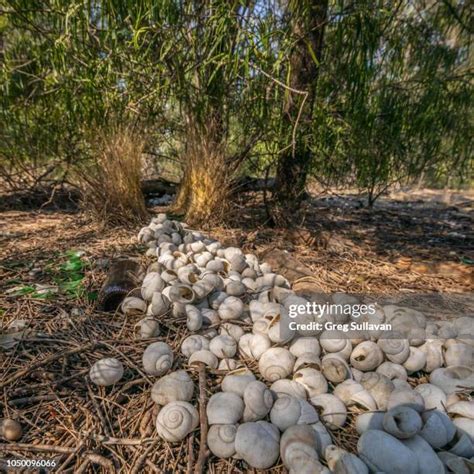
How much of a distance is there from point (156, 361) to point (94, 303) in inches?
21.0

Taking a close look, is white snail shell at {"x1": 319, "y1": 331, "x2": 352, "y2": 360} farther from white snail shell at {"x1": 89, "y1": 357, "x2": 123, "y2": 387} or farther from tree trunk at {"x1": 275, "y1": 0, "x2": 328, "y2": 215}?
tree trunk at {"x1": 275, "y1": 0, "x2": 328, "y2": 215}

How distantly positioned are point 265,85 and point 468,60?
79.9 inches

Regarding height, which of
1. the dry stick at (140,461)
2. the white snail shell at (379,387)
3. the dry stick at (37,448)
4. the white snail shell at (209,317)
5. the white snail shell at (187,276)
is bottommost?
the dry stick at (140,461)

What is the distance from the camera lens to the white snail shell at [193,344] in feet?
4.23

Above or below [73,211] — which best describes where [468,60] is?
above

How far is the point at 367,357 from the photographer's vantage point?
4.10ft

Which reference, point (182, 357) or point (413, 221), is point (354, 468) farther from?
point (413, 221)

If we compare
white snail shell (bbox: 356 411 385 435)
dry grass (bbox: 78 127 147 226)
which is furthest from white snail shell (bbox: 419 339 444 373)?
dry grass (bbox: 78 127 147 226)

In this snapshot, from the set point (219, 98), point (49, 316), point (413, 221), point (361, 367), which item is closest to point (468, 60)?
point (413, 221)

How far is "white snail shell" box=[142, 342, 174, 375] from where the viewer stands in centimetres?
119

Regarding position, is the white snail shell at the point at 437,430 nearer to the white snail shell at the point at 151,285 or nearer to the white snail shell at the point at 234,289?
the white snail shell at the point at 234,289

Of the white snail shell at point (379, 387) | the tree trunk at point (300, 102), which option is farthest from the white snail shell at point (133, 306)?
the tree trunk at point (300, 102)

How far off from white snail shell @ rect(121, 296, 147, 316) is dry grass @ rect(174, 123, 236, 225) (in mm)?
1357

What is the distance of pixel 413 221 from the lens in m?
4.35
